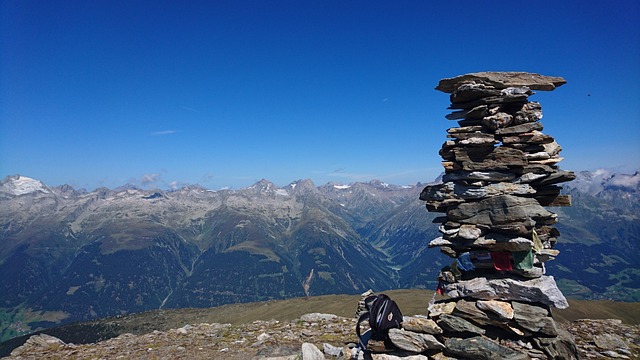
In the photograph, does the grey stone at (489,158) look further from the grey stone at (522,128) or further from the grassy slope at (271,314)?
the grassy slope at (271,314)

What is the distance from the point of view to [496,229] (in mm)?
16984

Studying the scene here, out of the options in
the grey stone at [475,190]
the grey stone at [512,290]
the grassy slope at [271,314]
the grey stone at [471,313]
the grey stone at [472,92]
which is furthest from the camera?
the grassy slope at [271,314]

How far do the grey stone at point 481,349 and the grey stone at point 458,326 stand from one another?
0.38 m

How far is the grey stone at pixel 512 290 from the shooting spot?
15750mm

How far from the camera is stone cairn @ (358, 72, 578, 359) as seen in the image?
52.1 feet

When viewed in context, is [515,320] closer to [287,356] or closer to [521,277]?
[521,277]

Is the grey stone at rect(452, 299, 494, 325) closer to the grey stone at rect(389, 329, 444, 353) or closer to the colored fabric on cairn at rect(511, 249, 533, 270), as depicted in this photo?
the grey stone at rect(389, 329, 444, 353)

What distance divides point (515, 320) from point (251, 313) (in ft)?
357

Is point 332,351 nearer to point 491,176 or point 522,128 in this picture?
point 491,176

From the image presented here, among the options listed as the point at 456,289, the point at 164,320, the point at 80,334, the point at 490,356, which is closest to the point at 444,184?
the point at 456,289

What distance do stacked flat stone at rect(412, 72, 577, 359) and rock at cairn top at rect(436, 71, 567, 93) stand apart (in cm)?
6

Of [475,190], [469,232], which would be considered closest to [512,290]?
[469,232]

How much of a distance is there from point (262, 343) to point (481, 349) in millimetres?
16227

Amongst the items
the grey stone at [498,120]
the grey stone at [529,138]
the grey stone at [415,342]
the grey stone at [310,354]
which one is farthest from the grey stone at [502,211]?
the grey stone at [310,354]
